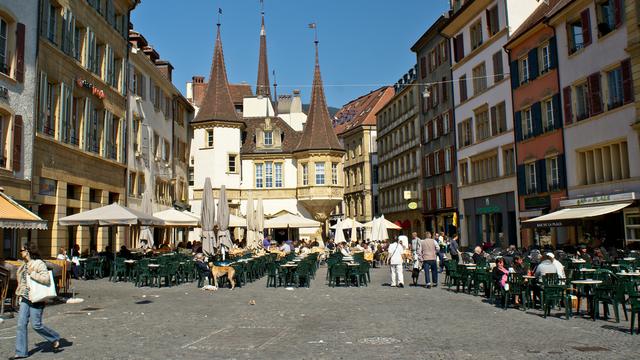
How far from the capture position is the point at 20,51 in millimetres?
21578

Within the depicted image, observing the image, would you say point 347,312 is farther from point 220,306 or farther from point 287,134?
point 287,134

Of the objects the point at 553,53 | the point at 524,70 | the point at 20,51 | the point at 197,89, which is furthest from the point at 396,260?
the point at 197,89

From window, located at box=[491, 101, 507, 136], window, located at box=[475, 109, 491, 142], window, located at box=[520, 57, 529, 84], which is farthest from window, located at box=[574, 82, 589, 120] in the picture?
window, located at box=[475, 109, 491, 142]

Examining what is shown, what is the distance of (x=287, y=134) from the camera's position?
54500 millimetres

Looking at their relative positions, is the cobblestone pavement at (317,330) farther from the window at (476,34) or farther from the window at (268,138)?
the window at (268,138)

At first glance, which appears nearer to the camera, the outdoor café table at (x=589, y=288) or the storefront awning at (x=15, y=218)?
the outdoor café table at (x=589, y=288)

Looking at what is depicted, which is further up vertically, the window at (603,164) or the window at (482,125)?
the window at (482,125)

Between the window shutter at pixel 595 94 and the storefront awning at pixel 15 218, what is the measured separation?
22373 mm

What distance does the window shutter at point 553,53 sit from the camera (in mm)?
29891

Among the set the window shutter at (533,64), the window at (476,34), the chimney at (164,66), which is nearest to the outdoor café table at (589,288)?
the window shutter at (533,64)

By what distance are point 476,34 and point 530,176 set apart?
12.0 metres

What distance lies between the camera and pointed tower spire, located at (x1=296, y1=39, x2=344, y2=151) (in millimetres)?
50688

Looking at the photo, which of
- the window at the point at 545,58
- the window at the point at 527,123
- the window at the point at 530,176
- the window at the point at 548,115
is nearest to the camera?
the window at the point at 548,115

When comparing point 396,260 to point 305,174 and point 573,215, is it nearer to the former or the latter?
point 573,215
